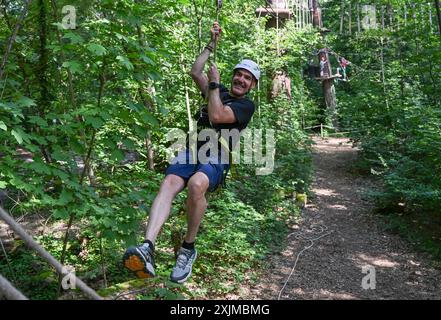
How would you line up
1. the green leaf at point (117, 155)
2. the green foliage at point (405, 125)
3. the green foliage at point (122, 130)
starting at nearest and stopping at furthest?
1. the green foliage at point (122, 130)
2. the green leaf at point (117, 155)
3. the green foliage at point (405, 125)

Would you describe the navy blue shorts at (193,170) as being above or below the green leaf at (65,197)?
above

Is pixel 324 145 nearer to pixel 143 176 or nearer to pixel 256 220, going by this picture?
pixel 256 220

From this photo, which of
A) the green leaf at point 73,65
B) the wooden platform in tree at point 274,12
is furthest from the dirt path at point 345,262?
the wooden platform in tree at point 274,12

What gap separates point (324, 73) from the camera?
17.2 meters

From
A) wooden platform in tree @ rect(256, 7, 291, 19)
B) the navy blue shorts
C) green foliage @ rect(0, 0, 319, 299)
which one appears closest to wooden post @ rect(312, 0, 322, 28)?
wooden platform in tree @ rect(256, 7, 291, 19)

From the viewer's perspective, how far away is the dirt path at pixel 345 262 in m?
5.21

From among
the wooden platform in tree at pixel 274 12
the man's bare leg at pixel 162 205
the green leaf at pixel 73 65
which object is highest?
the wooden platform in tree at pixel 274 12

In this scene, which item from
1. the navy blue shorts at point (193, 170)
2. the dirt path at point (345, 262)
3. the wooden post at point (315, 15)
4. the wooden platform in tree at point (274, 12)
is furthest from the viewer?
the wooden post at point (315, 15)

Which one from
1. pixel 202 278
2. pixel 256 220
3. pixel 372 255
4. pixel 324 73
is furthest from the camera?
pixel 324 73

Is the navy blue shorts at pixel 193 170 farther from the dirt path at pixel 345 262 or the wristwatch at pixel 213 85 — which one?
the dirt path at pixel 345 262

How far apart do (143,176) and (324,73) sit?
14.4m

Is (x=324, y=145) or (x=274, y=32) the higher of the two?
(x=274, y=32)

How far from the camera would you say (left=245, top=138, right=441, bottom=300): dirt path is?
5.21 metres

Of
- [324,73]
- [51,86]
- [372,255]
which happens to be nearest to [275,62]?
[372,255]
